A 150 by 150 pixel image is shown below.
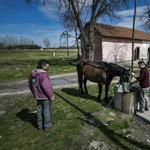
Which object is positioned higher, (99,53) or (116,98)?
(99,53)

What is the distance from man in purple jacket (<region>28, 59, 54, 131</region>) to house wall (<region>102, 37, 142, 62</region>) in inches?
654

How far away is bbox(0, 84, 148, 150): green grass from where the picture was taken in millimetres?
2709

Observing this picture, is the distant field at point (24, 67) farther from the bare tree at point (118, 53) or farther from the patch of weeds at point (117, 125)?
the patch of weeds at point (117, 125)

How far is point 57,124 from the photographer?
3.53 m

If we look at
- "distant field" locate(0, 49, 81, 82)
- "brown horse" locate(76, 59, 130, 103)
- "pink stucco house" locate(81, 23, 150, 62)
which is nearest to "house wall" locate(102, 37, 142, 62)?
"pink stucco house" locate(81, 23, 150, 62)

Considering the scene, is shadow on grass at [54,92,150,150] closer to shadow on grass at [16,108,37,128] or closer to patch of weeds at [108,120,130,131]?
patch of weeds at [108,120,130,131]

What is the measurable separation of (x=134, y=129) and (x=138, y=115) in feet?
2.32

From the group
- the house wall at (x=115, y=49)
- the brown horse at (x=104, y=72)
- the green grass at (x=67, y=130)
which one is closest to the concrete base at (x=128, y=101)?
the green grass at (x=67, y=130)

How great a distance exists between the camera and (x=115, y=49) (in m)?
19.7

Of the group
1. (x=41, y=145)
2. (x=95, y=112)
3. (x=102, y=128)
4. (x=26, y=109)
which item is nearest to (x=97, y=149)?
(x=102, y=128)

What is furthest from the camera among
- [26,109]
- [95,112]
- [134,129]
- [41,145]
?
[26,109]

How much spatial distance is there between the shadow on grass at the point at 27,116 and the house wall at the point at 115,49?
53.1 ft

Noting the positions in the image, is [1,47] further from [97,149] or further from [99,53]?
[97,149]

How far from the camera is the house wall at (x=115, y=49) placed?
→ 18584 millimetres
